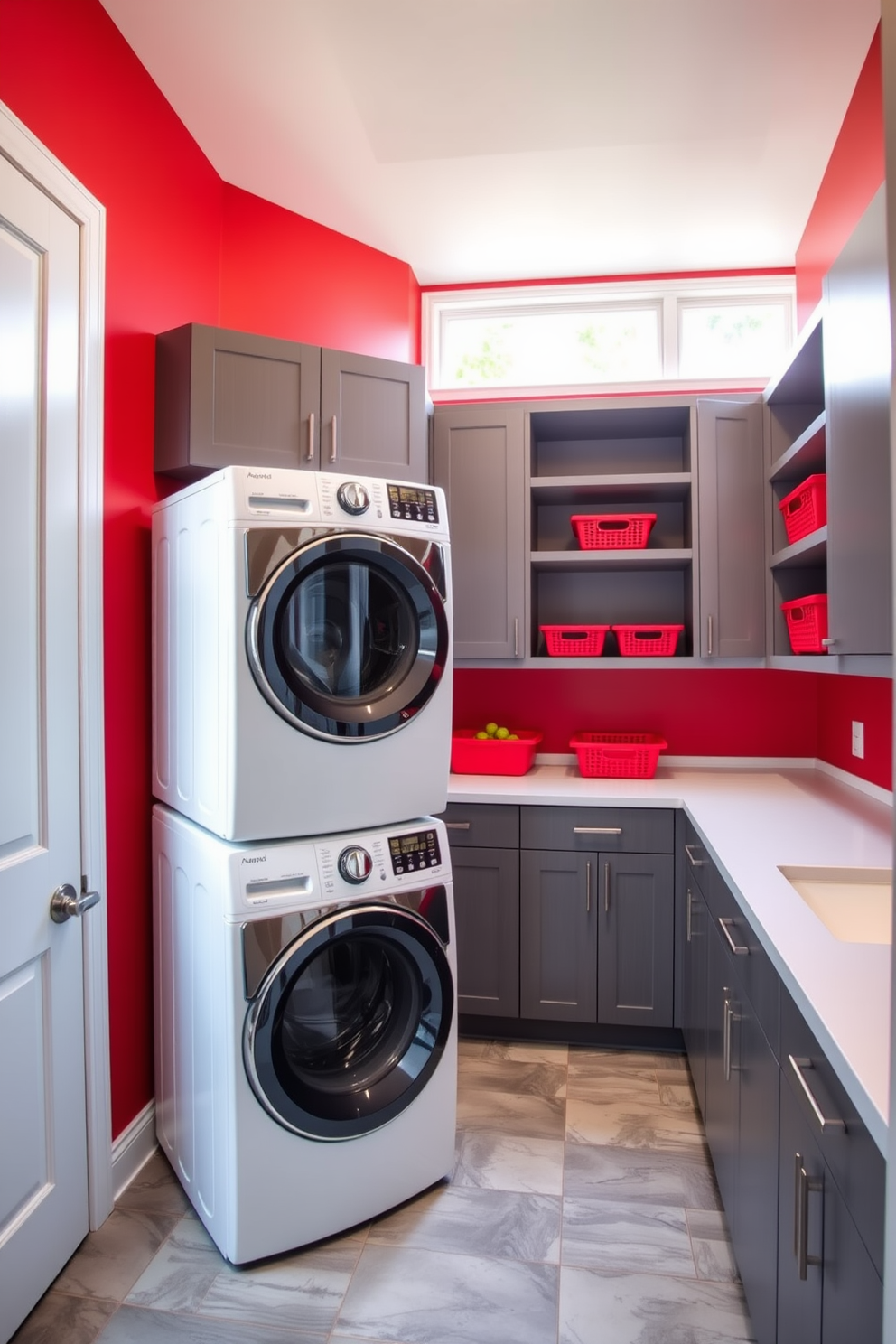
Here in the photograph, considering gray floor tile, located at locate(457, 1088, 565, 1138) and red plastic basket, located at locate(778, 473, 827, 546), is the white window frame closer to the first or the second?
red plastic basket, located at locate(778, 473, 827, 546)

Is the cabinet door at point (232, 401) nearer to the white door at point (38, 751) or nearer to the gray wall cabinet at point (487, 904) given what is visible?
the white door at point (38, 751)

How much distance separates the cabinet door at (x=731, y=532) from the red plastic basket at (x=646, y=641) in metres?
0.11

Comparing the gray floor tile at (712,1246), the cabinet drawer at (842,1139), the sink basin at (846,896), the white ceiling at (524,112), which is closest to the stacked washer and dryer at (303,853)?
the gray floor tile at (712,1246)

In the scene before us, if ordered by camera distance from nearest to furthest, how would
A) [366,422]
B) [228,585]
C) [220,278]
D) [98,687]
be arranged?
[228,585]
[98,687]
[366,422]
[220,278]

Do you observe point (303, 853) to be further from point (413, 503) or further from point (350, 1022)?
point (413, 503)

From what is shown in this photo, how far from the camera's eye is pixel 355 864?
190cm

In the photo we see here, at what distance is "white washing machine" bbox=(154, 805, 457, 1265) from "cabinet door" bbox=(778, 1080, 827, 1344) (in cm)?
89

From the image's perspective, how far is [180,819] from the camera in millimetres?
2105

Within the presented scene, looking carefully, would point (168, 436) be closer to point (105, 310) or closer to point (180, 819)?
point (105, 310)

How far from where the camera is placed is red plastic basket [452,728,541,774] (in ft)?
10.1

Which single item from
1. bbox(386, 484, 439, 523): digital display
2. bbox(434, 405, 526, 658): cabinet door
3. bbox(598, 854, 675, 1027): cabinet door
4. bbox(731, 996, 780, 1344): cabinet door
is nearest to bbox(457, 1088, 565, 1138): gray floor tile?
bbox(598, 854, 675, 1027): cabinet door

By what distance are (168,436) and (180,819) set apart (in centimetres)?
107

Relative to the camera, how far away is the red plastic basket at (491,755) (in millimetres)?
3068

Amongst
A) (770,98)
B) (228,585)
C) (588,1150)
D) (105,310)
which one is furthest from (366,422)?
(588,1150)
